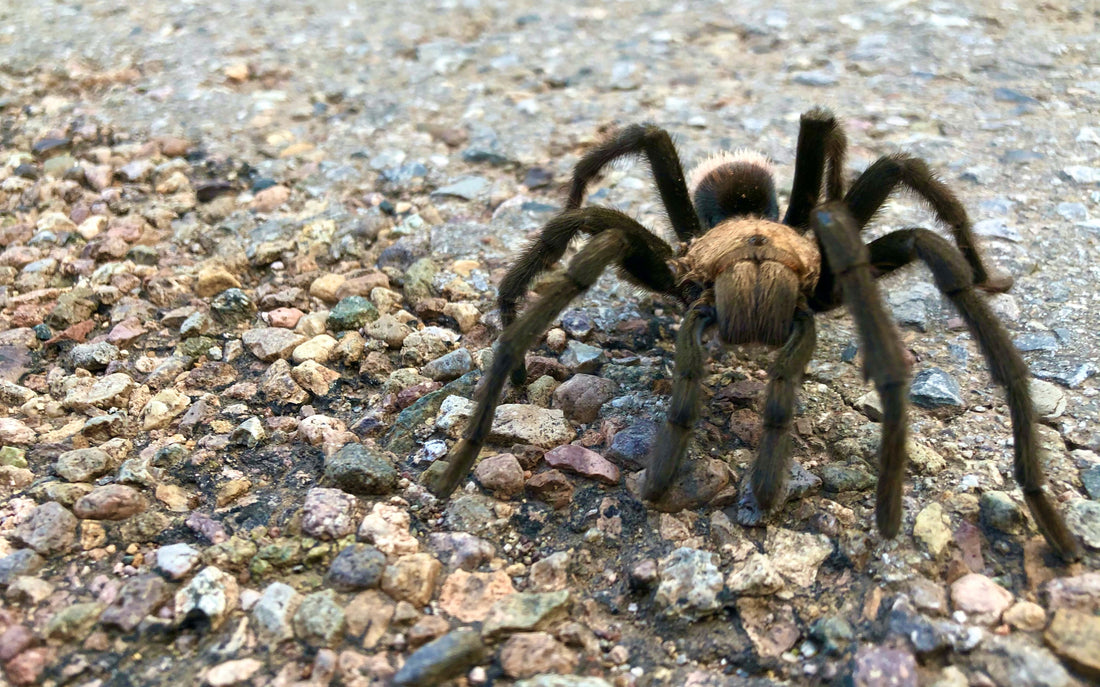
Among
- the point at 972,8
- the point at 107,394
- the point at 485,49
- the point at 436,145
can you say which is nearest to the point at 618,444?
the point at 107,394

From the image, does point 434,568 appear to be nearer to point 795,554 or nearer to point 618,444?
point 618,444

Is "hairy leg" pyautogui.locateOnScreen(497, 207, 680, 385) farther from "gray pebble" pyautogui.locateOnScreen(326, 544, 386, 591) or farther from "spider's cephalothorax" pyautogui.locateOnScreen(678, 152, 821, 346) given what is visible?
"gray pebble" pyautogui.locateOnScreen(326, 544, 386, 591)

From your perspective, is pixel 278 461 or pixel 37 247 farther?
pixel 37 247

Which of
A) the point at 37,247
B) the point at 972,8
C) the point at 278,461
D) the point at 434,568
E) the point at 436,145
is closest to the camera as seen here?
the point at 434,568

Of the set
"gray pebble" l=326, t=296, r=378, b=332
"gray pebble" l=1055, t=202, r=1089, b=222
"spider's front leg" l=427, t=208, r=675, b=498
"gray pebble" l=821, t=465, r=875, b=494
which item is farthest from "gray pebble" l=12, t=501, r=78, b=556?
"gray pebble" l=1055, t=202, r=1089, b=222

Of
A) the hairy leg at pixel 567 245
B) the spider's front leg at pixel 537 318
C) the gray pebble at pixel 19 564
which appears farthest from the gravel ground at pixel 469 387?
the hairy leg at pixel 567 245

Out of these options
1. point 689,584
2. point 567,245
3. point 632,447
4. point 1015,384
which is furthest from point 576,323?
point 1015,384
